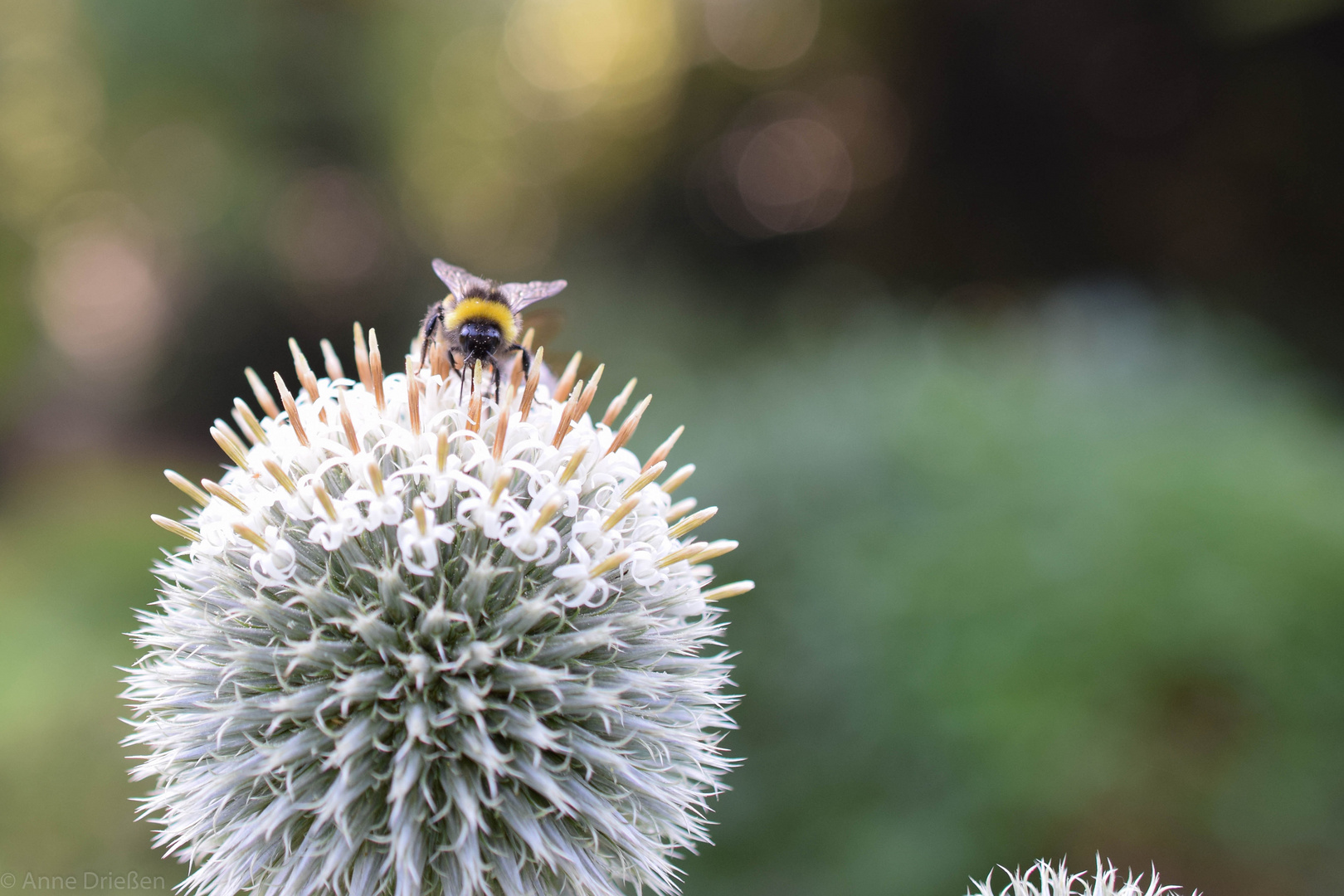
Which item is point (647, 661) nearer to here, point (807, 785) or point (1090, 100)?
point (807, 785)

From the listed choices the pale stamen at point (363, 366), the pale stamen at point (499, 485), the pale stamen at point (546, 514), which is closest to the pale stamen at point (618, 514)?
the pale stamen at point (546, 514)

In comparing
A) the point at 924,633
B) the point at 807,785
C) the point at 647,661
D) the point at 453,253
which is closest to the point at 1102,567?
the point at 924,633

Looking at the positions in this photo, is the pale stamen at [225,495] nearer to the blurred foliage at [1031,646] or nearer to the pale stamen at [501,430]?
the pale stamen at [501,430]

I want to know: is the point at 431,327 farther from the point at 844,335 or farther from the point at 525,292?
the point at 844,335

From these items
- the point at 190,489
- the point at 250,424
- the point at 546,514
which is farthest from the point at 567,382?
the point at 190,489

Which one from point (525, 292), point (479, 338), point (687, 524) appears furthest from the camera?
point (525, 292)

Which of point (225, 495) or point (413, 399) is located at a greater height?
point (413, 399)

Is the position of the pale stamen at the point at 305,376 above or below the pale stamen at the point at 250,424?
above

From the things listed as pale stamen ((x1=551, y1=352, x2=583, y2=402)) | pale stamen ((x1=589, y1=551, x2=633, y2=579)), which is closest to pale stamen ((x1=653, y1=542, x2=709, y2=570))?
pale stamen ((x1=589, y1=551, x2=633, y2=579))
